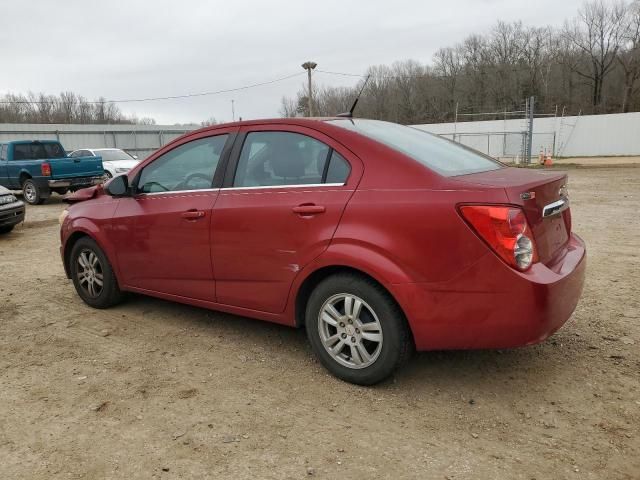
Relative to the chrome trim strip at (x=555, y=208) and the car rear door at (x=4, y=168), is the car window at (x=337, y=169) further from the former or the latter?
the car rear door at (x=4, y=168)

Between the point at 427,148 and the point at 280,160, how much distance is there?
100cm

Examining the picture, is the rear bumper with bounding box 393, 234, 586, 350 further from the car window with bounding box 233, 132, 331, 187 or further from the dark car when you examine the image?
the dark car

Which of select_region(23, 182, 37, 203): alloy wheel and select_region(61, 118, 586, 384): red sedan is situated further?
select_region(23, 182, 37, 203): alloy wheel

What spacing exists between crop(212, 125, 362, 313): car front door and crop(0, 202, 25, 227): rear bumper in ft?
24.0

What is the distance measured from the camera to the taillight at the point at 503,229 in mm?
2736

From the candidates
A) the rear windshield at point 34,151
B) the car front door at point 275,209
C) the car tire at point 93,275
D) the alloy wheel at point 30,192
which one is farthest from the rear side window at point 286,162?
the rear windshield at point 34,151

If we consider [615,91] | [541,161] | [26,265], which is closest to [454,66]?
[615,91]

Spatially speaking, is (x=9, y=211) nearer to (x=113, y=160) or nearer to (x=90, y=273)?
(x=90, y=273)

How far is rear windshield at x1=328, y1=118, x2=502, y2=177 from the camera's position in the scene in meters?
3.24

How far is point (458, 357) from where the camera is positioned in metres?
3.67

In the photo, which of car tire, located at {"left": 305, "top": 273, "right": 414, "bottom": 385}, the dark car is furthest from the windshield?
car tire, located at {"left": 305, "top": 273, "right": 414, "bottom": 385}

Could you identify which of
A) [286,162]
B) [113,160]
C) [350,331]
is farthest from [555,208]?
[113,160]

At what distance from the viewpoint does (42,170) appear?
14289mm

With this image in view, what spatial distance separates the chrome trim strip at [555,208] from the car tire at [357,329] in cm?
101
